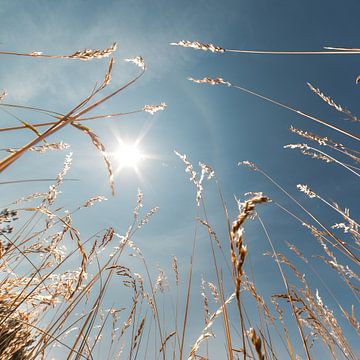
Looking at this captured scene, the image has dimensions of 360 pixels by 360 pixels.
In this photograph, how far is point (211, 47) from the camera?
5.92 ft

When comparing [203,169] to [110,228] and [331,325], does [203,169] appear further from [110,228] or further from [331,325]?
[331,325]

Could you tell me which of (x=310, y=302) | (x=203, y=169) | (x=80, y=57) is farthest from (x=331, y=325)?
(x=80, y=57)

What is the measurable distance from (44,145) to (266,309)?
6.58ft

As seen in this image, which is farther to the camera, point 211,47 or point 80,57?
point 211,47

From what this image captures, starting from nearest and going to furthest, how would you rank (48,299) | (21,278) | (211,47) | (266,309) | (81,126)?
(81,126) < (211,47) < (48,299) < (21,278) < (266,309)

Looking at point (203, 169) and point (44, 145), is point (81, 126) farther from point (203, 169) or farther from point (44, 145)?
point (203, 169)

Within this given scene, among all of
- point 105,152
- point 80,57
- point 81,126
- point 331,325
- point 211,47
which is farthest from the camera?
point 331,325

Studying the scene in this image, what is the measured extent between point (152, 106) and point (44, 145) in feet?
2.76

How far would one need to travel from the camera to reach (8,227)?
1854mm

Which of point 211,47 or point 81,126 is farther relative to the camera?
point 211,47

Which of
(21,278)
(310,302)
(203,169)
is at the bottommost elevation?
(21,278)

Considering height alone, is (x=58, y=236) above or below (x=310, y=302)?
above

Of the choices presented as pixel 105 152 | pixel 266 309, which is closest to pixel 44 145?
pixel 105 152

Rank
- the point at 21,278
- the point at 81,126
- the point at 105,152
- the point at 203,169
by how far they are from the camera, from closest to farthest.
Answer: the point at 81,126
the point at 105,152
the point at 21,278
the point at 203,169
